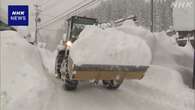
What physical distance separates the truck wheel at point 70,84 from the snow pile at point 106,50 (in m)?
1.51

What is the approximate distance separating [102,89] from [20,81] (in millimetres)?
2862

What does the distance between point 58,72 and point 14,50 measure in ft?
14.0

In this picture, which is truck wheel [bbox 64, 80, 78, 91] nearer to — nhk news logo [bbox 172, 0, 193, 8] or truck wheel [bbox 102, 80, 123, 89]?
truck wheel [bbox 102, 80, 123, 89]

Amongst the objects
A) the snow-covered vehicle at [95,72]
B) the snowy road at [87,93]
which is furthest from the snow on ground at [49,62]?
the snow-covered vehicle at [95,72]

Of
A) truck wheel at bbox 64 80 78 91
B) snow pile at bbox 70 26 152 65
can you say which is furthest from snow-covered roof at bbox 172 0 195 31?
truck wheel at bbox 64 80 78 91

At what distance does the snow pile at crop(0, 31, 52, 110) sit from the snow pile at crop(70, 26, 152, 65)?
155 centimetres

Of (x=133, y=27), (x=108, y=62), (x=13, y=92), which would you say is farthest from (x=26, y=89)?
(x=133, y=27)

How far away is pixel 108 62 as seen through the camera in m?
9.23

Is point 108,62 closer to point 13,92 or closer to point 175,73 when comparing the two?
point 13,92

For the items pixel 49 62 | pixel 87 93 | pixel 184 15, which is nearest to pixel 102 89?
pixel 87 93

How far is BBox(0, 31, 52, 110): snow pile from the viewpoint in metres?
8.47

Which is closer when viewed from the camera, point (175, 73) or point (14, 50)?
point (175, 73)

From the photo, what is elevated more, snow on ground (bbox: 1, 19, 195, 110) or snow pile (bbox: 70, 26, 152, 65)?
snow pile (bbox: 70, 26, 152, 65)

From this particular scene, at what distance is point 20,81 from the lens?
1051 centimetres
